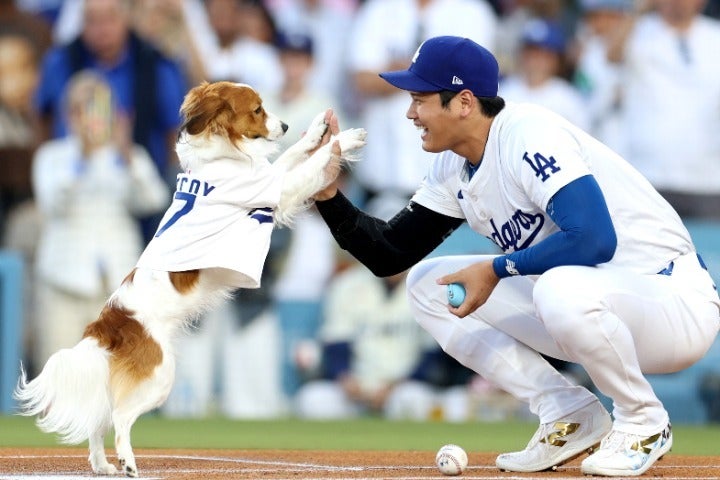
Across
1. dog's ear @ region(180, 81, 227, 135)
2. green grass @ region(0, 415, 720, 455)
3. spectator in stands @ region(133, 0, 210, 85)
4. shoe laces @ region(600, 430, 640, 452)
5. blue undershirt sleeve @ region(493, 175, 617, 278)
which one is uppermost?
spectator in stands @ region(133, 0, 210, 85)

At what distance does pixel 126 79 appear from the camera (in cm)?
1042

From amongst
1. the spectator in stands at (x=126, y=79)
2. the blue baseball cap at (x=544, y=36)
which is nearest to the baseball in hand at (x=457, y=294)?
the spectator in stands at (x=126, y=79)

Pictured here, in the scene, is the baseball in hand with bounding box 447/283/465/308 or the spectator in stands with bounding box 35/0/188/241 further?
the spectator in stands with bounding box 35/0/188/241

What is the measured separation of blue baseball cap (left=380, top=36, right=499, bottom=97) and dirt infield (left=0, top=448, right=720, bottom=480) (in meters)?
1.51

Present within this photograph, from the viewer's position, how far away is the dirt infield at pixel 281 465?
4777 millimetres

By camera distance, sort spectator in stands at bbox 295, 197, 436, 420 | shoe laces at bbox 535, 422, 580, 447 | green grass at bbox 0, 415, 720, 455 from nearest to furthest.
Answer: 1. shoe laces at bbox 535, 422, 580, 447
2. green grass at bbox 0, 415, 720, 455
3. spectator in stands at bbox 295, 197, 436, 420

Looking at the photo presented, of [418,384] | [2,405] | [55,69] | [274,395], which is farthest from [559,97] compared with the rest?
[2,405]

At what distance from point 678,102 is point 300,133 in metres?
3.13

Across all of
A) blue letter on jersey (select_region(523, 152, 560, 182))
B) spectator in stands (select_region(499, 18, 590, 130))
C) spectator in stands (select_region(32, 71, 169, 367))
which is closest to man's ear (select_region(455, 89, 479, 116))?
blue letter on jersey (select_region(523, 152, 560, 182))

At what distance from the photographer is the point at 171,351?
5.21 m

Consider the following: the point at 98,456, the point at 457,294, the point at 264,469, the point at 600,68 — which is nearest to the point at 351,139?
the point at 457,294

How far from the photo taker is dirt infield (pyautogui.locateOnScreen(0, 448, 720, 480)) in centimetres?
478

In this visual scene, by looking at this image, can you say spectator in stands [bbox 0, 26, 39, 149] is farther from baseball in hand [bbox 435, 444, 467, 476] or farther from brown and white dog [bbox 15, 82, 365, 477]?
baseball in hand [bbox 435, 444, 467, 476]

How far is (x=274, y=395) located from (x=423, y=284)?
4925 millimetres
